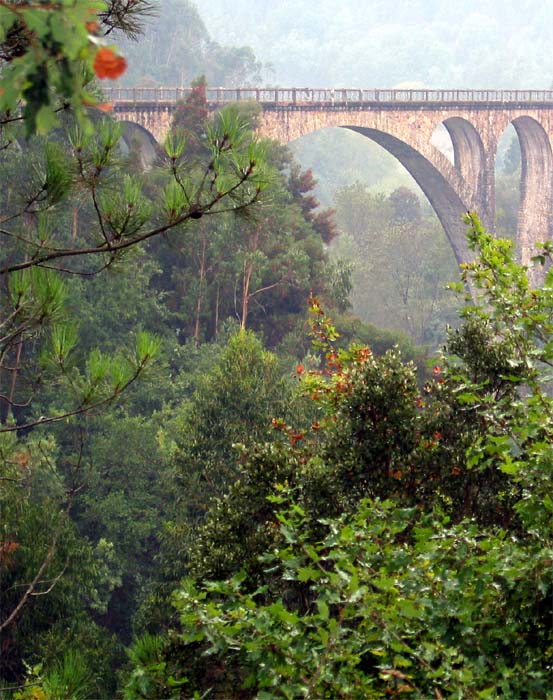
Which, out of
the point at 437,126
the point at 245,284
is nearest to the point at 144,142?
the point at 245,284

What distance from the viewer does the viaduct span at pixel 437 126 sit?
37.4 meters

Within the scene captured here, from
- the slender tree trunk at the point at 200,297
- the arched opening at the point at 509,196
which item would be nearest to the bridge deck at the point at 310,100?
the slender tree trunk at the point at 200,297

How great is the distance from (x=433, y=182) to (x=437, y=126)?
253 centimetres

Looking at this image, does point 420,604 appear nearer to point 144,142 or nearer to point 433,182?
point 144,142

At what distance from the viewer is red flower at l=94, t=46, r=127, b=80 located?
2.62 m

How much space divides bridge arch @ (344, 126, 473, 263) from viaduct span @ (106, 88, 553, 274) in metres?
0.04

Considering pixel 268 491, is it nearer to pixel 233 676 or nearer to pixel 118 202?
pixel 233 676

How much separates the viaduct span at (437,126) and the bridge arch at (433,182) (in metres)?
0.04

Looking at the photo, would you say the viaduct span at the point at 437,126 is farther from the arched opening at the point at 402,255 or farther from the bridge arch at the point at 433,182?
the arched opening at the point at 402,255

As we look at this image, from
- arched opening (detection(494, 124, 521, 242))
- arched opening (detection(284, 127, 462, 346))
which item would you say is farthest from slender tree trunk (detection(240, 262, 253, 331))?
arched opening (detection(494, 124, 521, 242))

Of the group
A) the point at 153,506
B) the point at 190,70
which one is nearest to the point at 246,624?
the point at 153,506

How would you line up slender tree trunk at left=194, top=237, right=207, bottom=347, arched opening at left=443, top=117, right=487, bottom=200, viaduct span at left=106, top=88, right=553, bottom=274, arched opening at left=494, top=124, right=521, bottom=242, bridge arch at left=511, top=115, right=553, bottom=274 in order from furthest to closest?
arched opening at left=494, top=124, right=521, bottom=242, bridge arch at left=511, top=115, right=553, bottom=274, arched opening at left=443, top=117, right=487, bottom=200, viaduct span at left=106, top=88, right=553, bottom=274, slender tree trunk at left=194, top=237, right=207, bottom=347

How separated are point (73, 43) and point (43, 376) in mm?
6139

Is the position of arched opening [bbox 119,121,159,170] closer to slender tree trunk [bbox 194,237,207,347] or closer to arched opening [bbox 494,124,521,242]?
slender tree trunk [bbox 194,237,207,347]
